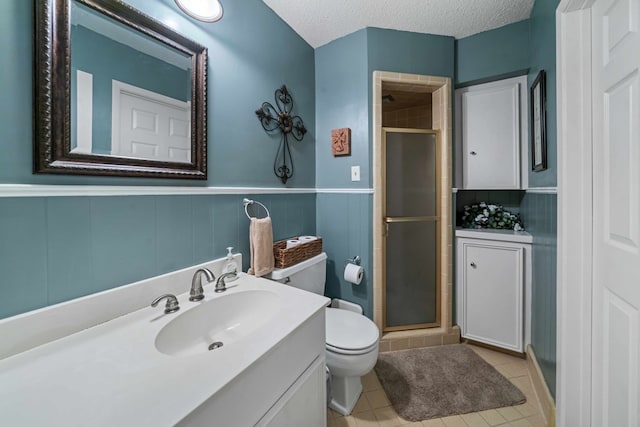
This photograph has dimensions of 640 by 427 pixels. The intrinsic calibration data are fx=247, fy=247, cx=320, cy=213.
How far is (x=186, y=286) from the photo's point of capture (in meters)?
1.04

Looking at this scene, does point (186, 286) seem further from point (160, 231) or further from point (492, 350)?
point (492, 350)

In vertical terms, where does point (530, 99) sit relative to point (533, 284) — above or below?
above

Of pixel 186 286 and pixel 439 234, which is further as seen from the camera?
pixel 439 234

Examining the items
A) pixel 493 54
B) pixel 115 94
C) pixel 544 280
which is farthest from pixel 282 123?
pixel 544 280

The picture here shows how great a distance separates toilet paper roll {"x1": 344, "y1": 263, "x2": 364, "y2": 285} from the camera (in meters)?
1.73

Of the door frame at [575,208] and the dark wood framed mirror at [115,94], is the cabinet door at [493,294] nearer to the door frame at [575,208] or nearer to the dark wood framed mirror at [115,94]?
the door frame at [575,208]

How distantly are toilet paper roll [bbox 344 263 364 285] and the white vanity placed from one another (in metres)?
0.81

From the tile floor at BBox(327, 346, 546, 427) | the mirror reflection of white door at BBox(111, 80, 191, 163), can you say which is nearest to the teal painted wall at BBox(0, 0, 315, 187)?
the mirror reflection of white door at BBox(111, 80, 191, 163)

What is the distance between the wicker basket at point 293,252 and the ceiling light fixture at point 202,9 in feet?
3.78

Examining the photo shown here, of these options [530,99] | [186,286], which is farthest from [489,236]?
[186,286]

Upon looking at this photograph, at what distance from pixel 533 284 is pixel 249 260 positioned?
1.80 m

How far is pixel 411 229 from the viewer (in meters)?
1.91

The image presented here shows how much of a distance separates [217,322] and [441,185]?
1.73 metres

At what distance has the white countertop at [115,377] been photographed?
0.45 meters
